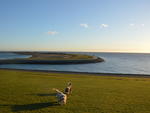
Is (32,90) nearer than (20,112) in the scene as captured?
No

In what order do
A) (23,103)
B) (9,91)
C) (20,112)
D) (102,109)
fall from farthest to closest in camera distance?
1. (9,91)
2. (23,103)
3. (102,109)
4. (20,112)

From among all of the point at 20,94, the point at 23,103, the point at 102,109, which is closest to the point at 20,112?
the point at 23,103

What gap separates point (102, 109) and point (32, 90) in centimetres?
762

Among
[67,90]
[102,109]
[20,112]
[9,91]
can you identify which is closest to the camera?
[20,112]

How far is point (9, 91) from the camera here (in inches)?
621

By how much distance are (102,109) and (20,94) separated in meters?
7.33

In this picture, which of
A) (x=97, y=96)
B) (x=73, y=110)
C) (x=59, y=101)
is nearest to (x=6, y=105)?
(x=59, y=101)

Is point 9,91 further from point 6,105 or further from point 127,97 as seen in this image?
point 127,97

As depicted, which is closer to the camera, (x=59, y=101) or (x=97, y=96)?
(x=59, y=101)

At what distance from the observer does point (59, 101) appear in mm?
12305

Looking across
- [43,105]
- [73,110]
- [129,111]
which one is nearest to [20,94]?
[43,105]

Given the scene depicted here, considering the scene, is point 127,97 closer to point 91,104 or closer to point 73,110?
point 91,104

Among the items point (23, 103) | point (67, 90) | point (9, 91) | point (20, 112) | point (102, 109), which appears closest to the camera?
point (20, 112)

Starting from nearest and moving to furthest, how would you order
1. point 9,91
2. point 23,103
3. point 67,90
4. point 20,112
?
point 20,112 < point 23,103 < point 67,90 < point 9,91
